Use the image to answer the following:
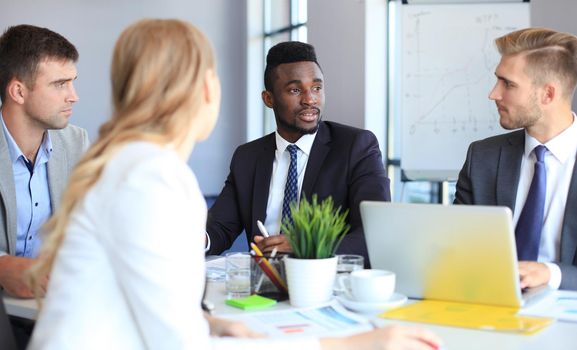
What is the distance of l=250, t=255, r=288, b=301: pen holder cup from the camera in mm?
1817

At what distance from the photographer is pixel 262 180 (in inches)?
112

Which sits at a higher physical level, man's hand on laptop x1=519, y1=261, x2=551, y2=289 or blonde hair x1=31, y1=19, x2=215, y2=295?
blonde hair x1=31, y1=19, x2=215, y2=295

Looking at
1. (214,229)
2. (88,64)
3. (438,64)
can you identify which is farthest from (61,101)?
(88,64)

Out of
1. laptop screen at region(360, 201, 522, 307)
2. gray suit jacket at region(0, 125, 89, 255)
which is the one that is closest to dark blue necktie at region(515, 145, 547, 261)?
laptop screen at region(360, 201, 522, 307)

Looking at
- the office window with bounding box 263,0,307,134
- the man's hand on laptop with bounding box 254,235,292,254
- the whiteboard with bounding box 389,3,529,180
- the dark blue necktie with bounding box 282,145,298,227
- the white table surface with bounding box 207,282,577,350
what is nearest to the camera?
the white table surface with bounding box 207,282,577,350

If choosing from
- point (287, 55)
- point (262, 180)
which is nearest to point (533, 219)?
point (262, 180)

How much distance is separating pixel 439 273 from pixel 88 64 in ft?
18.4

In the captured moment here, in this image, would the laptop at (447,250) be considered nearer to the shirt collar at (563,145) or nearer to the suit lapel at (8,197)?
the shirt collar at (563,145)

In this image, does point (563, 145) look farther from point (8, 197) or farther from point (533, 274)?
point (8, 197)

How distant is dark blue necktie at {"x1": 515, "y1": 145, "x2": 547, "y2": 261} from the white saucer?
66cm

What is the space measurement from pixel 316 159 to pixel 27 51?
1.15 metres

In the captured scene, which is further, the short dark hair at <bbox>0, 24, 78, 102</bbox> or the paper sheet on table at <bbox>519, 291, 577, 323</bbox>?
the short dark hair at <bbox>0, 24, 78, 102</bbox>

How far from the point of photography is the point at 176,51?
120 centimetres

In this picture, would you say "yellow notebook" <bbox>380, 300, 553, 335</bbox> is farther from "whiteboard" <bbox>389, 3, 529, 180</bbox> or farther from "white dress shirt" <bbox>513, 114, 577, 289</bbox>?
"whiteboard" <bbox>389, 3, 529, 180</bbox>
